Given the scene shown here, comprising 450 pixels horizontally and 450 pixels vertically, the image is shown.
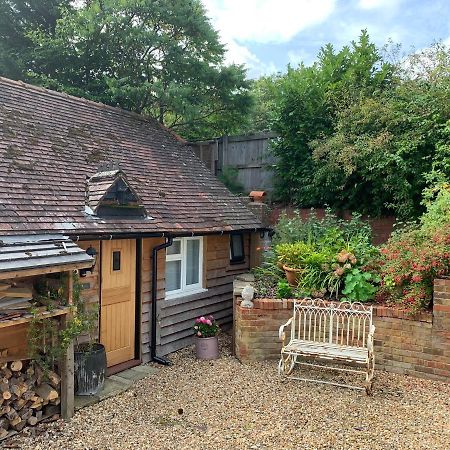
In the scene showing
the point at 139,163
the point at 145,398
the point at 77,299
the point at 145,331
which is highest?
the point at 139,163

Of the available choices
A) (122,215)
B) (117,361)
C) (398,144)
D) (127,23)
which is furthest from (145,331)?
(127,23)

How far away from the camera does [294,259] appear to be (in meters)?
7.61

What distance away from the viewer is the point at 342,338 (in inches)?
256

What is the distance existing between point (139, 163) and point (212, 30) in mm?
6534

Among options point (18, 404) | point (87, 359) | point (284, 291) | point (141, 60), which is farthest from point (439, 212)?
point (141, 60)

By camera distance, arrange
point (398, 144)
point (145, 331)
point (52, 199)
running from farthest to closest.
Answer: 1. point (398, 144)
2. point (145, 331)
3. point (52, 199)

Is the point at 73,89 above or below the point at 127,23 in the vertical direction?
below

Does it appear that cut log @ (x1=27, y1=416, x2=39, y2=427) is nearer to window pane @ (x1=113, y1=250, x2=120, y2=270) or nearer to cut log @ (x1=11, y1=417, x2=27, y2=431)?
cut log @ (x1=11, y1=417, x2=27, y2=431)

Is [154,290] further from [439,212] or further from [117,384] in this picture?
[439,212]

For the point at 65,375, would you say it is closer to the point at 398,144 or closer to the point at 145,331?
→ the point at 145,331

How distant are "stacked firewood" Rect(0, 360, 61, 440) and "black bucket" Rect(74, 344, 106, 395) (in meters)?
0.48

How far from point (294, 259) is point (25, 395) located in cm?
480

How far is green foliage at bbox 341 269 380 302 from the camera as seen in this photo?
265 inches

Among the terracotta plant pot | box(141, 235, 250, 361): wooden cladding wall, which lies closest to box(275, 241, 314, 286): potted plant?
the terracotta plant pot
